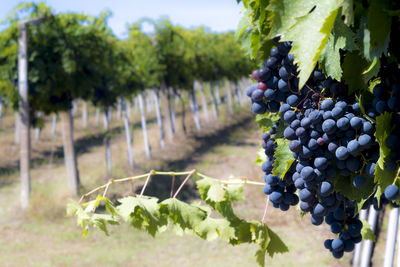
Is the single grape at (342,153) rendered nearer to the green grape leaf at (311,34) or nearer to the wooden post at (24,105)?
the green grape leaf at (311,34)

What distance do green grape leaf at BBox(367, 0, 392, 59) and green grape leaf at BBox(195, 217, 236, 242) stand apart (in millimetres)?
1358

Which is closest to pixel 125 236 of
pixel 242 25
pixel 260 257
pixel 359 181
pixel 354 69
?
pixel 260 257

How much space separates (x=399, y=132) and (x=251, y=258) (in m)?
6.79

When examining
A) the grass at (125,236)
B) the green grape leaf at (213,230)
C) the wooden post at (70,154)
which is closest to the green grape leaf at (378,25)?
the green grape leaf at (213,230)

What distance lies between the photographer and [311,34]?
33.3 inches

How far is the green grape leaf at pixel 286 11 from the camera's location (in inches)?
37.6

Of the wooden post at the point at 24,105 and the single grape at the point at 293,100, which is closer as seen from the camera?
the single grape at the point at 293,100

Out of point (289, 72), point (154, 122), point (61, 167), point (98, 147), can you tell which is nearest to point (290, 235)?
point (289, 72)

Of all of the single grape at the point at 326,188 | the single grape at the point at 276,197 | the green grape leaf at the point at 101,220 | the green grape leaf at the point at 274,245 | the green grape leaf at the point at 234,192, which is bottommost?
the green grape leaf at the point at 274,245

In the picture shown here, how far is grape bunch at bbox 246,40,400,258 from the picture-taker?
118cm

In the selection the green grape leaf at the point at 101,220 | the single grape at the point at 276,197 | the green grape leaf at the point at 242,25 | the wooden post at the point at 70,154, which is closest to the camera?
the green grape leaf at the point at 242,25

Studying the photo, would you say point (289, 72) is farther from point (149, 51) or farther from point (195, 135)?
point (195, 135)

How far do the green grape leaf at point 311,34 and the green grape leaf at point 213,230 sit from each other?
1415 millimetres

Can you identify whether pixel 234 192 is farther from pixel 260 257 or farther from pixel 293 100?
pixel 293 100
